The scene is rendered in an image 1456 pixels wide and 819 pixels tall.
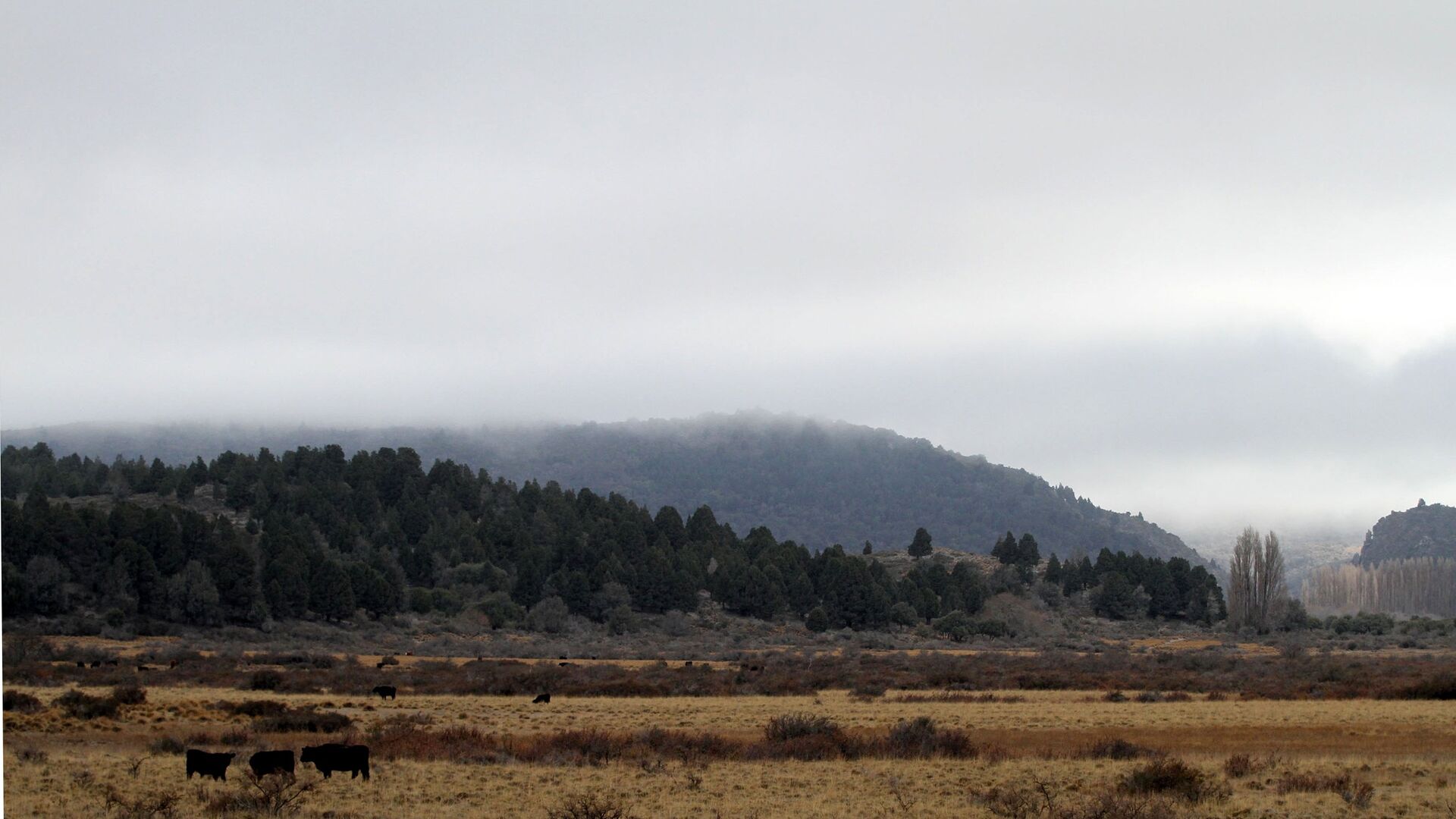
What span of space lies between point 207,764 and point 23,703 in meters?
15.6

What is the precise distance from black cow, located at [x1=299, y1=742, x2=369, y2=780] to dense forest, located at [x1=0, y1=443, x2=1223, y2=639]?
58512 mm

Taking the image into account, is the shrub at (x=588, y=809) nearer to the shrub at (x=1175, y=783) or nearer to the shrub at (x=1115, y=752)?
the shrub at (x=1175, y=783)

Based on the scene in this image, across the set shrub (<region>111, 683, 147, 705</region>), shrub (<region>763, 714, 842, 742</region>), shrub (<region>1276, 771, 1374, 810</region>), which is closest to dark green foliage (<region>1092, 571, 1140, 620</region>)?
shrub (<region>763, 714, 842, 742</region>)

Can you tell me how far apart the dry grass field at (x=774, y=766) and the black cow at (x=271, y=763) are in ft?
1.18

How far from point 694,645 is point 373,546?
31718 millimetres

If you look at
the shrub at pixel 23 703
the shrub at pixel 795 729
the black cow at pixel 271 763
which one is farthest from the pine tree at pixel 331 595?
the black cow at pixel 271 763

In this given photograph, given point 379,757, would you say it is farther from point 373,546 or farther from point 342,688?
point 373,546

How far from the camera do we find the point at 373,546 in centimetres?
10250

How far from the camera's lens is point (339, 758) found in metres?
22.2

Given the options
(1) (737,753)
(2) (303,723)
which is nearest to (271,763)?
(1) (737,753)

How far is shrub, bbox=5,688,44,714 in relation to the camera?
32.2 meters

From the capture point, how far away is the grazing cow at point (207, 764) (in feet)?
69.7

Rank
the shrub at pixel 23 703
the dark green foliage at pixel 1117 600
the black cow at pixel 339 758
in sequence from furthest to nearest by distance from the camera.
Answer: the dark green foliage at pixel 1117 600 → the shrub at pixel 23 703 → the black cow at pixel 339 758

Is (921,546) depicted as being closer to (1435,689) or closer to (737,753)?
(1435,689)
